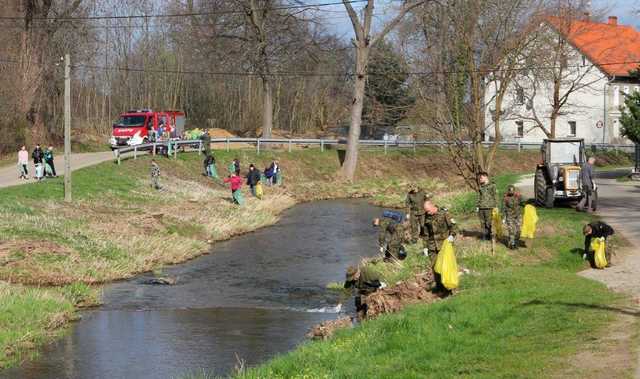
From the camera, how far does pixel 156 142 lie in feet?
144

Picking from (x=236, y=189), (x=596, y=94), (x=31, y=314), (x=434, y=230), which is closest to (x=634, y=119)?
(x=236, y=189)

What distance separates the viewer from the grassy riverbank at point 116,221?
18.0 meters

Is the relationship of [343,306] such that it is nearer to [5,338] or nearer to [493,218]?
[493,218]

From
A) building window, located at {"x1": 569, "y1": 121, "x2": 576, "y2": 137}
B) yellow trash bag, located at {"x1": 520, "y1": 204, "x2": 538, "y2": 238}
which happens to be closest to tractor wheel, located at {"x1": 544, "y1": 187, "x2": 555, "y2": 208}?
yellow trash bag, located at {"x1": 520, "y1": 204, "x2": 538, "y2": 238}

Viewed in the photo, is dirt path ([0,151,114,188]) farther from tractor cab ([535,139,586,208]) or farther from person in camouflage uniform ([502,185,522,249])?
person in camouflage uniform ([502,185,522,249])

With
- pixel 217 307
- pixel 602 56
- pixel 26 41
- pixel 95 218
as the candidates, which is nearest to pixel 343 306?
pixel 217 307

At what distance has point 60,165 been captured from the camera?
135 feet

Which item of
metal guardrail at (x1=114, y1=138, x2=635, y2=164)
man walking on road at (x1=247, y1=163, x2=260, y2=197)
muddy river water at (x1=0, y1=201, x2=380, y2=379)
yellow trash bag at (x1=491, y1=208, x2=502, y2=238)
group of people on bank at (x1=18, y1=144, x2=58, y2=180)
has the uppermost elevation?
metal guardrail at (x1=114, y1=138, x2=635, y2=164)

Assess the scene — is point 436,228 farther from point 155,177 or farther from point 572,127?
point 572,127

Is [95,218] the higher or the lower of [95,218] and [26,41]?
the lower

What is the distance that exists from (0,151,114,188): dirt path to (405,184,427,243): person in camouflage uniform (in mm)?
15863

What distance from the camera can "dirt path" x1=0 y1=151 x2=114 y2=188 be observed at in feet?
113

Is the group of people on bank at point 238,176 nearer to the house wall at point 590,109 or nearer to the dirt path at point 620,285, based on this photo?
the dirt path at point 620,285

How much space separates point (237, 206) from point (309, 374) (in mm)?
23452
